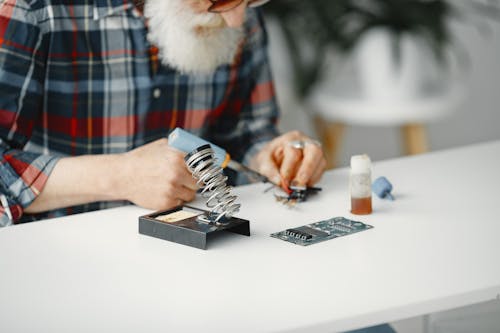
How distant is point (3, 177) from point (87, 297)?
50cm

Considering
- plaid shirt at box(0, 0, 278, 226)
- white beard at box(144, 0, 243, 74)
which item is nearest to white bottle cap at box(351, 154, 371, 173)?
white beard at box(144, 0, 243, 74)

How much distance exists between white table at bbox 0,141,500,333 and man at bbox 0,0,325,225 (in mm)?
101

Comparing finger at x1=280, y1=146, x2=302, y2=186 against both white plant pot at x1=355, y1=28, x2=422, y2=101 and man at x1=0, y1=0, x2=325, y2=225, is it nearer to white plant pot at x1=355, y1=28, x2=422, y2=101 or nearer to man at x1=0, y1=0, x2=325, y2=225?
man at x1=0, y1=0, x2=325, y2=225

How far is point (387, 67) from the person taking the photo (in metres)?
3.03

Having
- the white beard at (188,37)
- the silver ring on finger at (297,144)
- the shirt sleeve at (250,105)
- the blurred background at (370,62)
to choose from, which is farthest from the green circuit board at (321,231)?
the blurred background at (370,62)

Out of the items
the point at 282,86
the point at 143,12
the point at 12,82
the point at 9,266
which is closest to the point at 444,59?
the point at 282,86

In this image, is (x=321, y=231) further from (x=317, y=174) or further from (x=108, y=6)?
(x=108, y=6)

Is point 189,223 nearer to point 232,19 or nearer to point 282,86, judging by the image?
point 232,19

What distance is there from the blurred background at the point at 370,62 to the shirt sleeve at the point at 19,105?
1554 mm

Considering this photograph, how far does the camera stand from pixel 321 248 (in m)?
1.15

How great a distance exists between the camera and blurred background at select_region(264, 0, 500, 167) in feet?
9.45

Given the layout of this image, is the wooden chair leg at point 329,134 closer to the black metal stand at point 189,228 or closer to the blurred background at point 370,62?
the blurred background at point 370,62

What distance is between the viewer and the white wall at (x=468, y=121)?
379 cm

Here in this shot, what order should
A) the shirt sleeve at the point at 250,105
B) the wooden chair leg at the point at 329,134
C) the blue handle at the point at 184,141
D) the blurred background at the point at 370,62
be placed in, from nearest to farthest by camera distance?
the blue handle at the point at 184,141 → the shirt sleeve at the point at 250,105 → the blurred background at the point at 370,62 → the wooden chair leg at the point at 329,134
